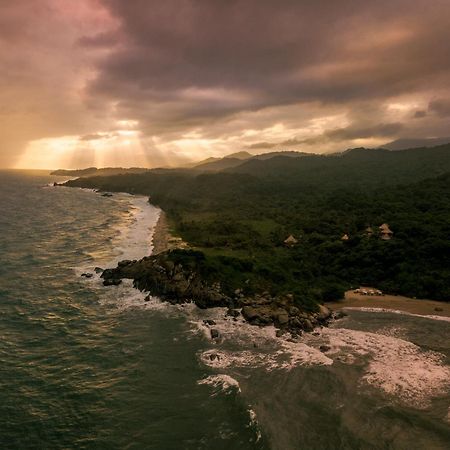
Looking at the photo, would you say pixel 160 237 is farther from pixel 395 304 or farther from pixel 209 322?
pixel 395 304

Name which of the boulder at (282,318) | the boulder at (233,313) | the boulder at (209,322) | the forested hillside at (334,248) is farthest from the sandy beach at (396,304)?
the boulder at (209,322)

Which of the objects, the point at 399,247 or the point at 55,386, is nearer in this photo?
the point at 55,386

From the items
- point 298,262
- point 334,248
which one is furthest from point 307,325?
point 334,248

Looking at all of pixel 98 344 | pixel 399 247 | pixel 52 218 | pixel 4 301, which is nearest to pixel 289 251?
pixel 399 247

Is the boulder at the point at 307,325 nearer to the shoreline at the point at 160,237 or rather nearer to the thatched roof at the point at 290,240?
the thatched roof at the point at 290,240

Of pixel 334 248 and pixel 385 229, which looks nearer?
pixel 334 248

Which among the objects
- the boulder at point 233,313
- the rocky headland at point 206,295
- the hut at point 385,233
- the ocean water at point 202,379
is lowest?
the ocean water at point 202,379

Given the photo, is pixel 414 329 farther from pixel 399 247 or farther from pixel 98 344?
pixel 98 344
